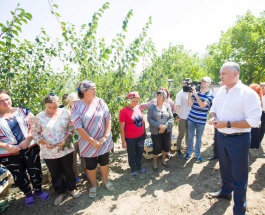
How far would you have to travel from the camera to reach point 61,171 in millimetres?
3332

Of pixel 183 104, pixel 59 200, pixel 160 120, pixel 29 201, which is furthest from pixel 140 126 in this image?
pixel 29 201

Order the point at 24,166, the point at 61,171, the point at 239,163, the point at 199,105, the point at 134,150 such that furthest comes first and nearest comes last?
the point at 199,105 < the point at 134,150 < the point at 61,171 < the point at 24,166 < the point at 239,163

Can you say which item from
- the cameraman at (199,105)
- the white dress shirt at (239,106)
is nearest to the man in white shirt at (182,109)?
the cameraman at (199,105)

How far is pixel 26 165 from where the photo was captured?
10.6 feet

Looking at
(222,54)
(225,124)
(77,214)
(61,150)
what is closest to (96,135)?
(61,150)

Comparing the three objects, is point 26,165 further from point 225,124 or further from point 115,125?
point 225,124

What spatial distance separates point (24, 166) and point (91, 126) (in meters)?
1.37

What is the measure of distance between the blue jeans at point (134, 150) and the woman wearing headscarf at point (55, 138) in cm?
121

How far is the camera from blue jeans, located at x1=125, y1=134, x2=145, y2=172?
12.7 ft

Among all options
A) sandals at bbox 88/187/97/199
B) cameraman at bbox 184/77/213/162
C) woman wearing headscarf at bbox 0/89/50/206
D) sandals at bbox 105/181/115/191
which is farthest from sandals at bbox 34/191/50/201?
cameraman at bbox 184/77/213/162

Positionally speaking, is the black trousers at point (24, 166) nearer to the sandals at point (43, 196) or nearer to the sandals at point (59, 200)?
the sandals at point (43, 196)

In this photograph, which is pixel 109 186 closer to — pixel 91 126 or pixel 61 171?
pixel 61 171

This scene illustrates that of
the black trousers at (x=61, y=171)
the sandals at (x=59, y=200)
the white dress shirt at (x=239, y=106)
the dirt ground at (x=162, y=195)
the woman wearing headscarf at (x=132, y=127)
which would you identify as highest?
the white dress shirt at (x=239, y=106)

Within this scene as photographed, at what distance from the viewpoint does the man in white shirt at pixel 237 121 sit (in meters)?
2.38
